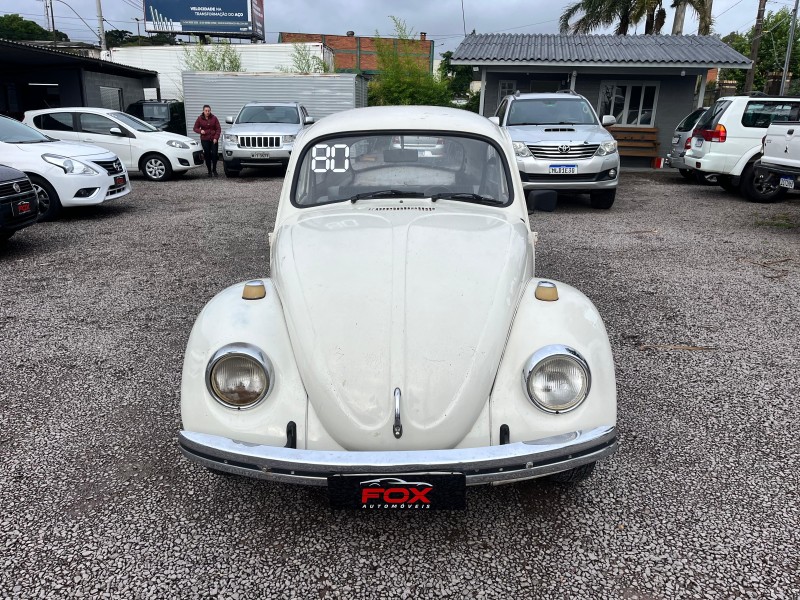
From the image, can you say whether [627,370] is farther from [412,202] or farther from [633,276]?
[633,276]

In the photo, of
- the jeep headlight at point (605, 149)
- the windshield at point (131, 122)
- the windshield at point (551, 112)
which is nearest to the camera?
the jeep headlight at point (605, 149)

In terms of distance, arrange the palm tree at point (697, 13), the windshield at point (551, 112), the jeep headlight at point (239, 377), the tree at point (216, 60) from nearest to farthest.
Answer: the jeep headlight at point (239, 377)
the windshield at point (551, 112)
the palm tree at point (697, 13)
the tree at point (216, 60)

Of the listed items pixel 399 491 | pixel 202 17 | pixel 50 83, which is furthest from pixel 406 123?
pixel 202 17

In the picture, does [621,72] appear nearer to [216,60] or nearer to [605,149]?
[605,149]

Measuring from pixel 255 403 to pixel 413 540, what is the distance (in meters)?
0.88

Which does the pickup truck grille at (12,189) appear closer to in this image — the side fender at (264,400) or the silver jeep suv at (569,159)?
the side fender at (264,400)

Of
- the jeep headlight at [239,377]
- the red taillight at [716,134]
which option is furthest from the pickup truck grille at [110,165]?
the red taillight at [716,134]

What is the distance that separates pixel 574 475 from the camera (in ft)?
8.95

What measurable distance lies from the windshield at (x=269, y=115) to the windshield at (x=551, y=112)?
21.9ft

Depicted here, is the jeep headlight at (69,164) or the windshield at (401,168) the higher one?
the windshield at (401,168)

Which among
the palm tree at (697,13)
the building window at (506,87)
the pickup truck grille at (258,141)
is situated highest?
the palm tree at (697,13)

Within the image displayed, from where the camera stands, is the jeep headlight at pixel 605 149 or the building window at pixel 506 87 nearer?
the jeep headlight at pixel 605 149

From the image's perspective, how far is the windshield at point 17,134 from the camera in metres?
9.06

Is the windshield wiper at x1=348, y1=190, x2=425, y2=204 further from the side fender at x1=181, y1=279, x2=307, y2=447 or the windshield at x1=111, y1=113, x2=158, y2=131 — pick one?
the windshield at x1=111, y1=113, x2=158, y2=131
